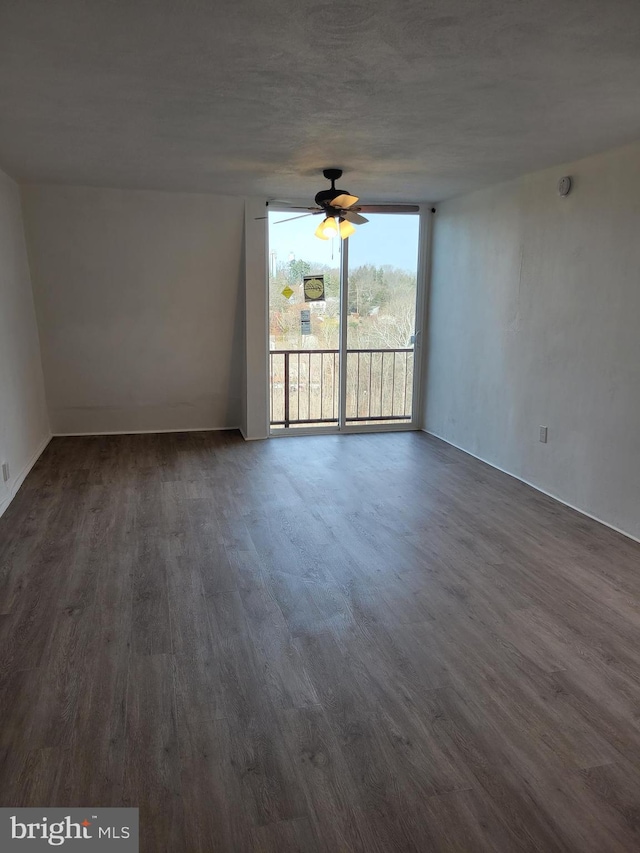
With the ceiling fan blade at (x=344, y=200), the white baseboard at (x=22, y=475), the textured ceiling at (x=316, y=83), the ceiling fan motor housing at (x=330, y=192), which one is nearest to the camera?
the textured ceiling at (x=316, y=83)

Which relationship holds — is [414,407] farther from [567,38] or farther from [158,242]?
[567,38]

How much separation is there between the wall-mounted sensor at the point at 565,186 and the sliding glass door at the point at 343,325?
2057mm

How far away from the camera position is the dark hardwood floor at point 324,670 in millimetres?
1662

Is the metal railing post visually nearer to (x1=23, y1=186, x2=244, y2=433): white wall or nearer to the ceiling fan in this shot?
(x1=23, y1=186, x2=244, y2=433): white wall

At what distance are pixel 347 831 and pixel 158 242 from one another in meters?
5.11

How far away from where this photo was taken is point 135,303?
5.61 meters

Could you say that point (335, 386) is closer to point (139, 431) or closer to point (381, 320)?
point (381, 320)

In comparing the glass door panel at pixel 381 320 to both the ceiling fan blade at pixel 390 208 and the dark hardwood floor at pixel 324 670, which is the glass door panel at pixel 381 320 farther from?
the dark hardwood floor at pixel 324 670

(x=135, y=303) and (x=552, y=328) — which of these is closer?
(x=552, y=328)

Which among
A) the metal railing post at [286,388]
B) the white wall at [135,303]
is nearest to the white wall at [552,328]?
the metal railing post at [286,388]

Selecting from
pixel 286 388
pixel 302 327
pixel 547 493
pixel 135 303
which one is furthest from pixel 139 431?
pixel 547 493

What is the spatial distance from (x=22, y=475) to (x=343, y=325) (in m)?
3.28

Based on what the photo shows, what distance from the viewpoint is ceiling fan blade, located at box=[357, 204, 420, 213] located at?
5695mm

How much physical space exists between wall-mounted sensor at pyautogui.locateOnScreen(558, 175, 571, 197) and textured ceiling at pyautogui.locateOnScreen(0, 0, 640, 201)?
194mm
